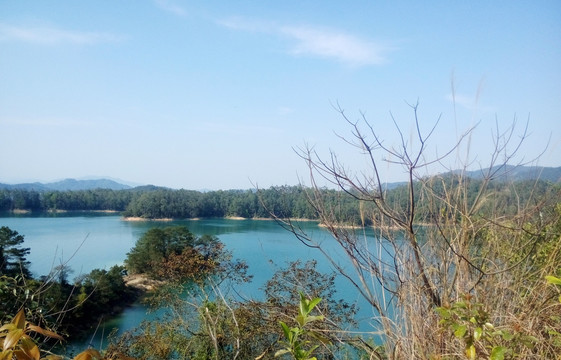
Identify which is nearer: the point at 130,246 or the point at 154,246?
the point at 154,246

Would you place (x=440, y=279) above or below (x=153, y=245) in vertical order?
above

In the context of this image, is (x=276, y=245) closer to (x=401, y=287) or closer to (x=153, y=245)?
(x=153, y=245)

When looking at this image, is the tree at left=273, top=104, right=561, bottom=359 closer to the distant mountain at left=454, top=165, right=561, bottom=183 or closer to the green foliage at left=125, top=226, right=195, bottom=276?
the distant mountain at left=454, top=165, right=561, bottom=183

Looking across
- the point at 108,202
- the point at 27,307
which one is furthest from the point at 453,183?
the point at 108,202

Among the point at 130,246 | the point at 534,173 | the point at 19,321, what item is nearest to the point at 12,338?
the point at 19,321

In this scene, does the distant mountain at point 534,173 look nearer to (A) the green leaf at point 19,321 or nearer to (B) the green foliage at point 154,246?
(A) the green leaf at point 19,321

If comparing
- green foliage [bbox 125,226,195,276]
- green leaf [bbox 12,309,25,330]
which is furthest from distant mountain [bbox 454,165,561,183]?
green foliage [bbox 125,226,195,276]

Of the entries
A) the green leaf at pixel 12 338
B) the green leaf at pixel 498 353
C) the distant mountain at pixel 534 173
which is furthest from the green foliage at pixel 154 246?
the green leaf at pixel 12 338

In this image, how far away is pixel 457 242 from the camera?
4.47 feet

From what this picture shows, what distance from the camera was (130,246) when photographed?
65.0 feet

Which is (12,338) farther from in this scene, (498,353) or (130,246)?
(130,246)

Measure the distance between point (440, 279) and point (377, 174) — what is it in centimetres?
40

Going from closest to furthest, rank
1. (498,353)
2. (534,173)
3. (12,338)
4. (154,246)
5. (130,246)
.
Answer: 1. (12,338)
2. (498,353)
3. (534,173)
4. (154,246)
5. (130,246)

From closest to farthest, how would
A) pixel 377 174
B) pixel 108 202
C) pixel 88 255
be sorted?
pixel 377 174 < pixel 88 255 < pixel 108 202
